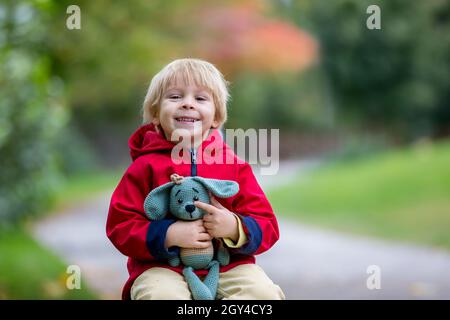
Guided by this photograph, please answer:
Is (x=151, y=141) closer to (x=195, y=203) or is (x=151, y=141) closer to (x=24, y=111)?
(x=195, y=203)

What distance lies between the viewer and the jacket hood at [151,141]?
105 inches

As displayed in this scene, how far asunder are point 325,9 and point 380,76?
2479 mm

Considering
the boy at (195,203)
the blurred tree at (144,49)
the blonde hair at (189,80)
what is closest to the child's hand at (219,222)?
the boy at (195,203)

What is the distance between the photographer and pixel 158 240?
8.07 ft

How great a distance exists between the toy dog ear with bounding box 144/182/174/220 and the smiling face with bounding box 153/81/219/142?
224mm

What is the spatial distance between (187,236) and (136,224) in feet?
0.62

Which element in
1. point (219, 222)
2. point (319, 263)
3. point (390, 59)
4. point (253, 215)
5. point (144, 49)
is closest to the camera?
point (219, 222)

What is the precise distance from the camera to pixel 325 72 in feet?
69.0

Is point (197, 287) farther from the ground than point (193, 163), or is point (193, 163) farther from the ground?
point (193, 163)

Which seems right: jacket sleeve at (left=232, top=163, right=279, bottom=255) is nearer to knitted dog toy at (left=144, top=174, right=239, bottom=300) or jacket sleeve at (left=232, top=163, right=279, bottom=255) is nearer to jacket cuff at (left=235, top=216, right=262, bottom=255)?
jacket cuff at (left=235, top=216, right=262, bottom=255)

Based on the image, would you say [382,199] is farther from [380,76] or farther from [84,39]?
[380,76]

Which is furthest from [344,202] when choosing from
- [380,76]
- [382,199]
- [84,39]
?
[380,76]

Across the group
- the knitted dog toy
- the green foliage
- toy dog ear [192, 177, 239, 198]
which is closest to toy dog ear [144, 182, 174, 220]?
the knitted dog toy

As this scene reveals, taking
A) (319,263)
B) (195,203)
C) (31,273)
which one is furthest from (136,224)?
(319,263)
